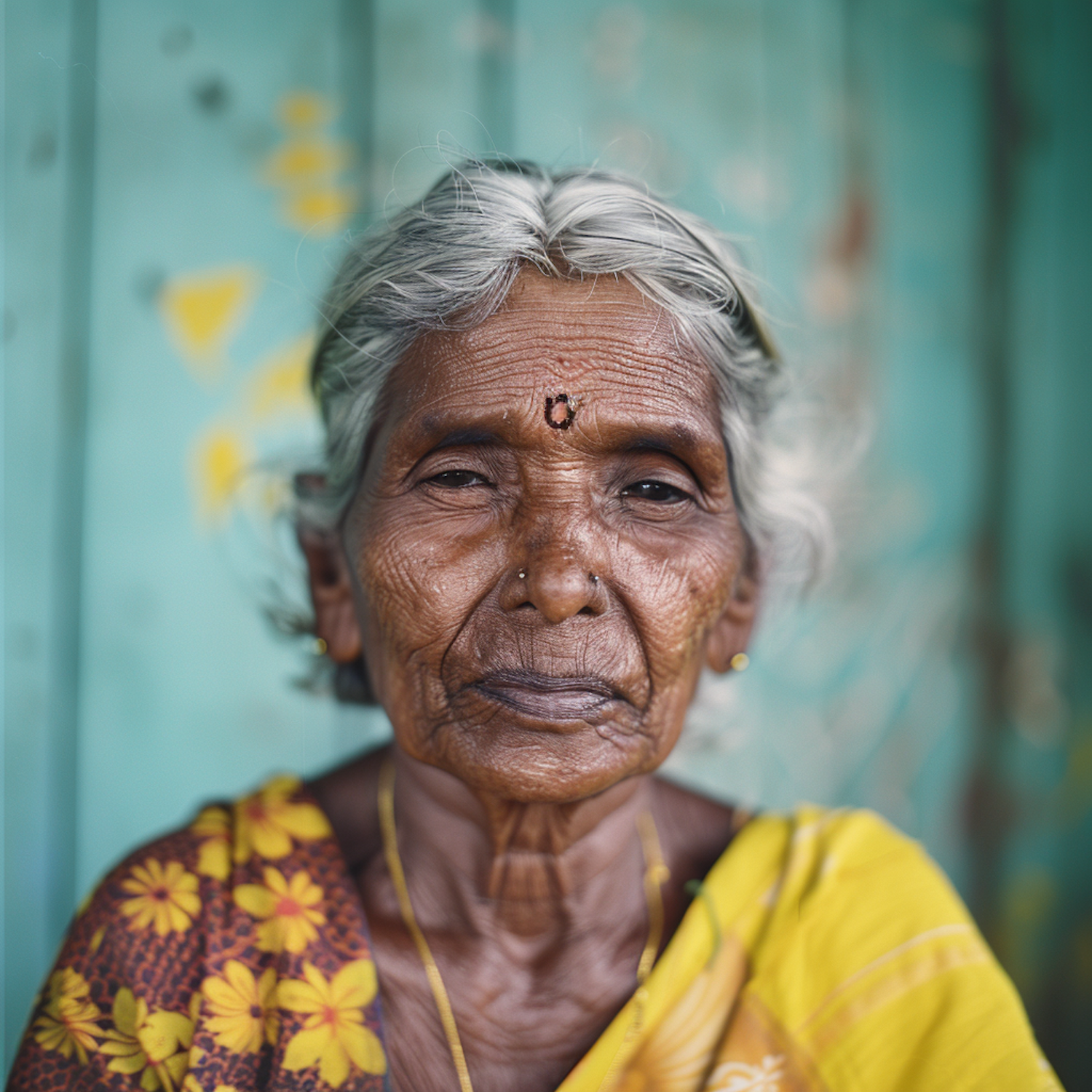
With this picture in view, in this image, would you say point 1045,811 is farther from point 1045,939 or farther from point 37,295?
point 37,295

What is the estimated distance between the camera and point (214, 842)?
1840 millimetres

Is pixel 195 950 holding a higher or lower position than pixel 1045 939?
higher

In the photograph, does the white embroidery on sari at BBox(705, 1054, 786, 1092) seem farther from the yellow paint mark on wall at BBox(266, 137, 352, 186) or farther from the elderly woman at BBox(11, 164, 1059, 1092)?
the yellow paint mark on wall at BBox(266, 137, 352, 186)

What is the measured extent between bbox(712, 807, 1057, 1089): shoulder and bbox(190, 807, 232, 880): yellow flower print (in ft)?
3.26

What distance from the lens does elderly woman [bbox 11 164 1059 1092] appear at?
1594mm

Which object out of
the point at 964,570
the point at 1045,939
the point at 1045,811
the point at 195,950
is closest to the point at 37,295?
the point at 195,950

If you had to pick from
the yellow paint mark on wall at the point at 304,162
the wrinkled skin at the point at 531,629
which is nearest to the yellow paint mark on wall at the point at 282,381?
the yellow paint mark on wall at the point at 304,162

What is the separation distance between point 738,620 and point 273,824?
1.02 meters

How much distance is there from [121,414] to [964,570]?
2576mm

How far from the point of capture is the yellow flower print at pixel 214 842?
5.86ft

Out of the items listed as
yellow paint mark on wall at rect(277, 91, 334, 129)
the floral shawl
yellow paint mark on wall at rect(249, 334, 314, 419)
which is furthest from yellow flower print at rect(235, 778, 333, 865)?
yellow paint mark on wall at rect(277, 91, 334, 129)

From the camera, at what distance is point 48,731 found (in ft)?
8.74

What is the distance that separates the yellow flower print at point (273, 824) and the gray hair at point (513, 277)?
575mm

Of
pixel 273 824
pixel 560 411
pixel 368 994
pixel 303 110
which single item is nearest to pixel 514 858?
pixel 368 994
